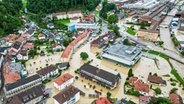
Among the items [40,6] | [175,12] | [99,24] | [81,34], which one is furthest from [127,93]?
[40,6]

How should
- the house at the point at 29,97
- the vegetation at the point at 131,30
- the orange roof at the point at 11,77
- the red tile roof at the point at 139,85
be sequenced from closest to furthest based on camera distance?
the house at the point at 29,97
the red tile roof at the point at 139,85
the orange roof at the point at 11,77
the vegetation at the point at 131,30

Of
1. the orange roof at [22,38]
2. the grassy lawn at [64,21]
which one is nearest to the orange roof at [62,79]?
the orange roof at [22,38]

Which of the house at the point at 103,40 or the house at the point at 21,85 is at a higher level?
the house at the point at 103,40

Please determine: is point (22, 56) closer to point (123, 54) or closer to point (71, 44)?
point (71, 44)

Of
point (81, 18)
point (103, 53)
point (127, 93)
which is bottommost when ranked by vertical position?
point (127, 93)

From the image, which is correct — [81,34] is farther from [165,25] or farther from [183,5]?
[183,5]

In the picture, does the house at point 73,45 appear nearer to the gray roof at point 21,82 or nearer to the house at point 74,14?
the gray roof at point 21,82

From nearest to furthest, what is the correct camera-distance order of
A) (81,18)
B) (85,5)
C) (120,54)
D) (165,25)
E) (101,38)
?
(120,54) → (101,38) → (165,25) → (81,18) → (85,5)
